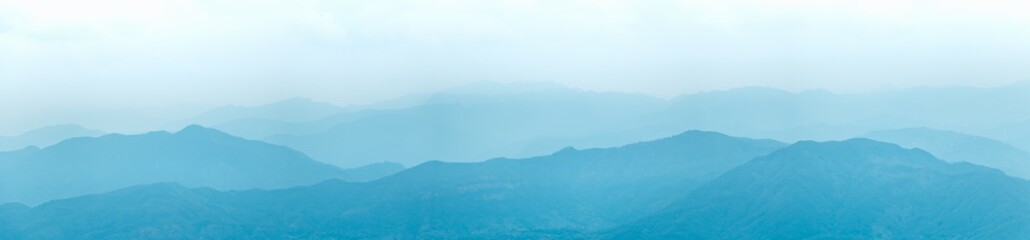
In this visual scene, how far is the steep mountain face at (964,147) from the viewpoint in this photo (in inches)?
1452

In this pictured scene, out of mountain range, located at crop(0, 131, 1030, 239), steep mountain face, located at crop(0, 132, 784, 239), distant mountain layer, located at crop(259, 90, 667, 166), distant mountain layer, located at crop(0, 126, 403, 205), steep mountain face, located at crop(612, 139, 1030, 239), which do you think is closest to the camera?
steep mountain face, located at crop(612, 139, 1030, 239)

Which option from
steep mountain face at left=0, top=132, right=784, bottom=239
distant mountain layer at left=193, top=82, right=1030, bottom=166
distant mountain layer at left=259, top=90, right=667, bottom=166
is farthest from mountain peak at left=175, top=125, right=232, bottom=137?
steep mountain face at left=0, top=132, right=784, bottom=239

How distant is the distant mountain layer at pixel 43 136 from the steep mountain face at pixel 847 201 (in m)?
13.9

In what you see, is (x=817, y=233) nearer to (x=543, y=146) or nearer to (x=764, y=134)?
Answer: (x=764, y=134)

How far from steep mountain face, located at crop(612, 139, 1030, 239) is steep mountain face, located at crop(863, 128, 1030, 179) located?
1283mm

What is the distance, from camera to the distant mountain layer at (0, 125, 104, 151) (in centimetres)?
3903

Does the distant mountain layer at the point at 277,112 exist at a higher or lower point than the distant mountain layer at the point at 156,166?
higher

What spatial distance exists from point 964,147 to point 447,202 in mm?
12271

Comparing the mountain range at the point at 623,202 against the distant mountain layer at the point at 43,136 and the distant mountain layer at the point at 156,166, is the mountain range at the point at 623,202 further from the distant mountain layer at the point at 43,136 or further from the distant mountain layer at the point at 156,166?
the distant mountain layer at the point at 43,136

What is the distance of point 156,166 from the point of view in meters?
38.9

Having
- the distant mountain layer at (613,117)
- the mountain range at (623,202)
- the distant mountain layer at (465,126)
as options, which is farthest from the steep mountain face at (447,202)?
the distant mountain layer at (465,126)

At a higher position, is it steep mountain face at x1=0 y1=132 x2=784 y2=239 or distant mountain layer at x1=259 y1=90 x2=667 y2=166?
distant mountain layer at x1=259 y1=90 x2=667 y2=166

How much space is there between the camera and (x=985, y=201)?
33812 millimetres

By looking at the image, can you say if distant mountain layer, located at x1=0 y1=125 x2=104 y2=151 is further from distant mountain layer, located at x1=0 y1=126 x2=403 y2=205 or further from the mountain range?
the mountain range
